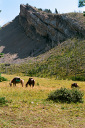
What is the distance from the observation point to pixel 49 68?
6956cm

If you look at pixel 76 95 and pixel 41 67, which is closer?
pixel 76 95

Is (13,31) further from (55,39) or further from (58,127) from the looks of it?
(58,127)

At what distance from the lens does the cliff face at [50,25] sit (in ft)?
322

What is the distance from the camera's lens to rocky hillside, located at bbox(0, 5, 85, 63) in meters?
99.7

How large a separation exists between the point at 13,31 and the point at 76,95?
129850 mm

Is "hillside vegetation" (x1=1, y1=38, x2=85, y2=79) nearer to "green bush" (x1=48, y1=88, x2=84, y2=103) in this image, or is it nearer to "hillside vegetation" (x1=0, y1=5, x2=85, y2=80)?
"hillside vegetation" (x1=0, y1=5, x2=85, y2=80)

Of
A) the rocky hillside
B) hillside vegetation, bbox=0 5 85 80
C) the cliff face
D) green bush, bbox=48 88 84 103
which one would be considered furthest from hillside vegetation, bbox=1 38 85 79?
green bush, bbox=48 88 84 103

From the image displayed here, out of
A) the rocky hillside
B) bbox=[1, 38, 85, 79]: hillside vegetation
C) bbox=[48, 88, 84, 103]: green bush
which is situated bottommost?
bbox=[48, 88, 84, 103]: green bush

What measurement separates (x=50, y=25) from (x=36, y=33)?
582 inches

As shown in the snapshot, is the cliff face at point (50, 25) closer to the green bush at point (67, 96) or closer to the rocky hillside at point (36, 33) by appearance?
the rocky hillside at point (36, 33)

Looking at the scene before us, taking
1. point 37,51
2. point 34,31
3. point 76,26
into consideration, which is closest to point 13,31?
point 34,31

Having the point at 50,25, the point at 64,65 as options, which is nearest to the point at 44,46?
the point at 50,25

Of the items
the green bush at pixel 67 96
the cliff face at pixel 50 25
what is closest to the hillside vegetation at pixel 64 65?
the cliff face at pixel 50 25

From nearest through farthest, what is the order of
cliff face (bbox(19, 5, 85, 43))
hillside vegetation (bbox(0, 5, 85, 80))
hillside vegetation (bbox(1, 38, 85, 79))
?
hillside vegetation (bbox(1, 38, 85, 79)), hillside vegetation (bbox(0, 5, 85, 80)), cliff face (bbox(19, 5, 85, 43))
